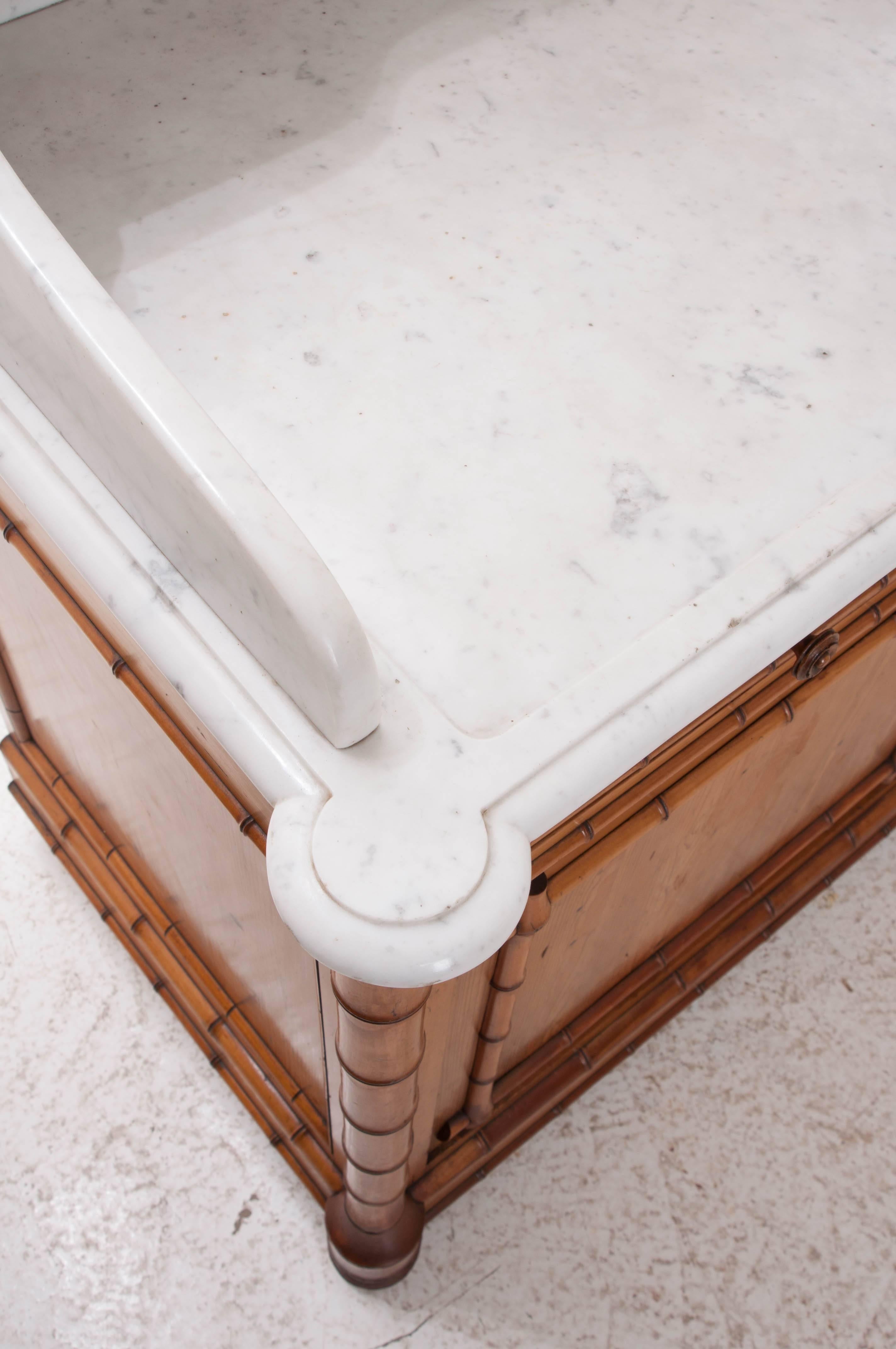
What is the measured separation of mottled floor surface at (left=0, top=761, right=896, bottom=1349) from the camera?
103 cm

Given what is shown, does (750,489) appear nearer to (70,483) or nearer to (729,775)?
(729,775)

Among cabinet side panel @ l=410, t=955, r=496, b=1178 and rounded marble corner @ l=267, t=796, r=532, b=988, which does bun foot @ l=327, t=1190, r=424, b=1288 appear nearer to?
cabinet side panel @ l=410, t=955, r=496, b=1178

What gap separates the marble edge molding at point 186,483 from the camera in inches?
18.8

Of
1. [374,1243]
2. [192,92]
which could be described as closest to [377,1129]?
[374,1243]

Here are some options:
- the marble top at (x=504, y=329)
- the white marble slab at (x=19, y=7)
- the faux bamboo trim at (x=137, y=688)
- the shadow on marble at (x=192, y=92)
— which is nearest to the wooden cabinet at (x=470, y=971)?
the faux bamboo trim at (x=137, y=688)

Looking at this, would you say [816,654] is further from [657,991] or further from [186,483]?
[657,991]

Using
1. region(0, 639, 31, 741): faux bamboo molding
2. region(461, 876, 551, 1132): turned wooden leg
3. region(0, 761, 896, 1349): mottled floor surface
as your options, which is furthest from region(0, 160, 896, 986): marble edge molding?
region(0, 761, 896, 1349): mottled floor surface

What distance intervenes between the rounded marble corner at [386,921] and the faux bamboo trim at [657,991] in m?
0.60

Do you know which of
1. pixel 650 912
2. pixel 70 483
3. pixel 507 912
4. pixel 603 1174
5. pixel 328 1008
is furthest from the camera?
pixel 603 1174

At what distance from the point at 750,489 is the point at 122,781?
606mm

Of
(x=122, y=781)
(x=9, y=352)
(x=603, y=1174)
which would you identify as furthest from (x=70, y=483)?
(x=603, y=1174)

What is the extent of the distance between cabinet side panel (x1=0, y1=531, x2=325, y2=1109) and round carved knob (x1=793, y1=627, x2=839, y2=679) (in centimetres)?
37

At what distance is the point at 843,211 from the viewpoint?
2.65ft

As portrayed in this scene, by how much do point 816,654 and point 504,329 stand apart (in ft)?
0.95
